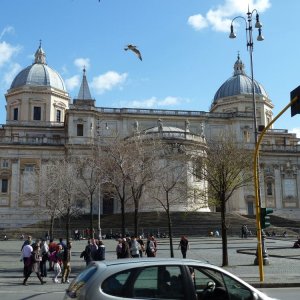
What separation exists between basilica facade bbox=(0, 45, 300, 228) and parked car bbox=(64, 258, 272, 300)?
60662mm

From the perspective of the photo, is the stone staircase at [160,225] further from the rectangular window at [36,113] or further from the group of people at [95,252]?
the group of people at [95,252]

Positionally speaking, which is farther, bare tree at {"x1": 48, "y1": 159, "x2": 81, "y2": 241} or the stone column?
the stone column

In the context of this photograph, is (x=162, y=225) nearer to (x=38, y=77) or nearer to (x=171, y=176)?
(x=171, y=176)

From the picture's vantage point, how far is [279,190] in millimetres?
82188

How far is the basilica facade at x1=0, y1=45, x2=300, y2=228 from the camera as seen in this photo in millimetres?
73094

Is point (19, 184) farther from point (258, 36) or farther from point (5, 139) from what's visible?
point (258, 36)

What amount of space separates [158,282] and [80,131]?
69411 millimetres

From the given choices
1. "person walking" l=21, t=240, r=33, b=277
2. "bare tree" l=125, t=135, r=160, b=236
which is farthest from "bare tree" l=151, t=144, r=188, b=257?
"person walking" l=21, t=240, r=33, b=277

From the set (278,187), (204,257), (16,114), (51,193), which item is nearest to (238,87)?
(278,187)

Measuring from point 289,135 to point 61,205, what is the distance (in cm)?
5568

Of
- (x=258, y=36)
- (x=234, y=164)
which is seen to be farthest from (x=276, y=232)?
(x=258, y=36)

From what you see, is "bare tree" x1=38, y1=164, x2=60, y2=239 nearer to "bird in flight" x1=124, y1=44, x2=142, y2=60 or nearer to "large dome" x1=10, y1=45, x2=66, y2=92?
"bird in flight" x1=124, y1=44, x2=142, y2=60

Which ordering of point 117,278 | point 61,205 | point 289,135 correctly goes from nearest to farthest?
point 117,278, point 61,205, point 289,135

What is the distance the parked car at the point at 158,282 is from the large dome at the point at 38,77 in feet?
254
